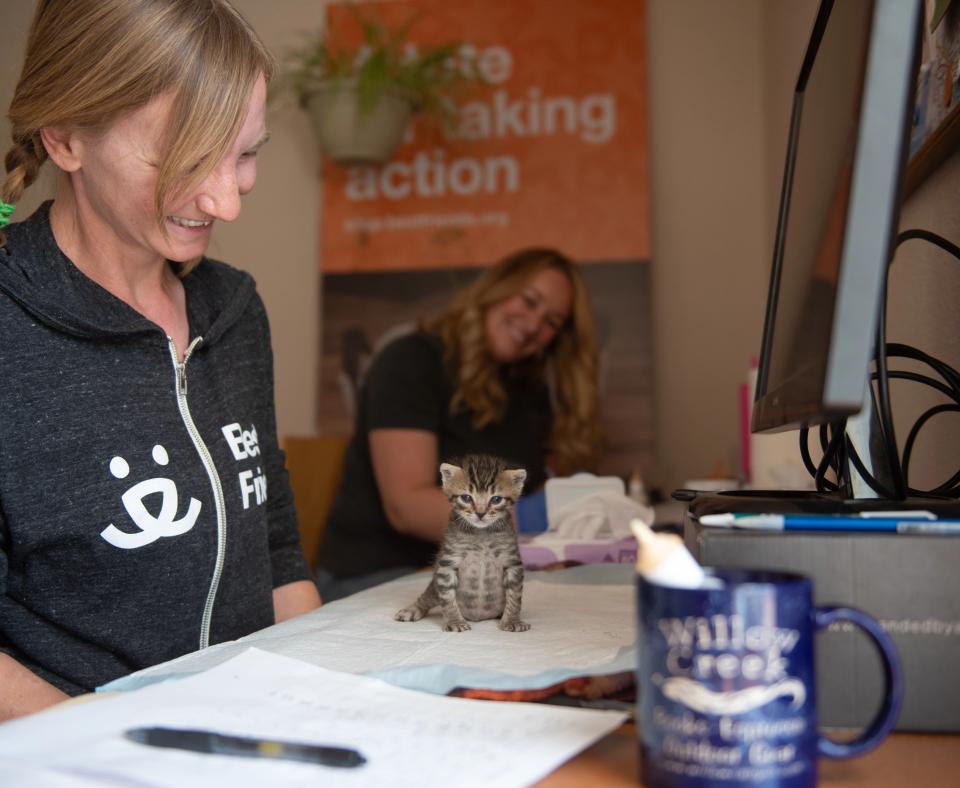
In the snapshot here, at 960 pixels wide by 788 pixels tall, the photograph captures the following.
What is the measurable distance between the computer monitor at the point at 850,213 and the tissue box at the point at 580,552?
41 cm

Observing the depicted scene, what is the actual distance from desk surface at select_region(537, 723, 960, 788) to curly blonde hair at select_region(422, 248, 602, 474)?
1.71 metres

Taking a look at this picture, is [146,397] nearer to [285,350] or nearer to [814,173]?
[814,173]

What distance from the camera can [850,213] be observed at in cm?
45

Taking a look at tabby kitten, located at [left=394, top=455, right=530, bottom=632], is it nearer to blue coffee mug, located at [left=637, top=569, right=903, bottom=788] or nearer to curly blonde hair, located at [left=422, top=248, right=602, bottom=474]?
blue coffee mug, located at [left=637, top=569, right=903, bottom=788]

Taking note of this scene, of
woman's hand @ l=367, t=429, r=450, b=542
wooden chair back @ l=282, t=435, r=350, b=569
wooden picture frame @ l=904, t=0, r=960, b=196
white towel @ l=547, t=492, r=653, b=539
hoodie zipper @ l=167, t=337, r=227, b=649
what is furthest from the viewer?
wooden chair back @ l=282, t=435, r=350, b=569

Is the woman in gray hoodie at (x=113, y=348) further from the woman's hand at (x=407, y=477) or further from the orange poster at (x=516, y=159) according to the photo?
the orange poster at (x=516, y=159)

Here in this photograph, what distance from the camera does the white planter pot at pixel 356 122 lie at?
3.02 meters

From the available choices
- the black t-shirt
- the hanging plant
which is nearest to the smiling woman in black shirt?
the black t-shirt

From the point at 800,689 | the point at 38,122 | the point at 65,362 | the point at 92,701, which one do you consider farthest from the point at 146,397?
the point at 800,689

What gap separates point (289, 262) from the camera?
11.0 feet

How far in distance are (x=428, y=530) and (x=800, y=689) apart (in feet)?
5.30

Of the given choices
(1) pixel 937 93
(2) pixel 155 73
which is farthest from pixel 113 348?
(1) pixel 937 93

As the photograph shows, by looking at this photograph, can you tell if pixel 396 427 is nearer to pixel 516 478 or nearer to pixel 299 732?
pixel 516 478

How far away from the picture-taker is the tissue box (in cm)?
110
